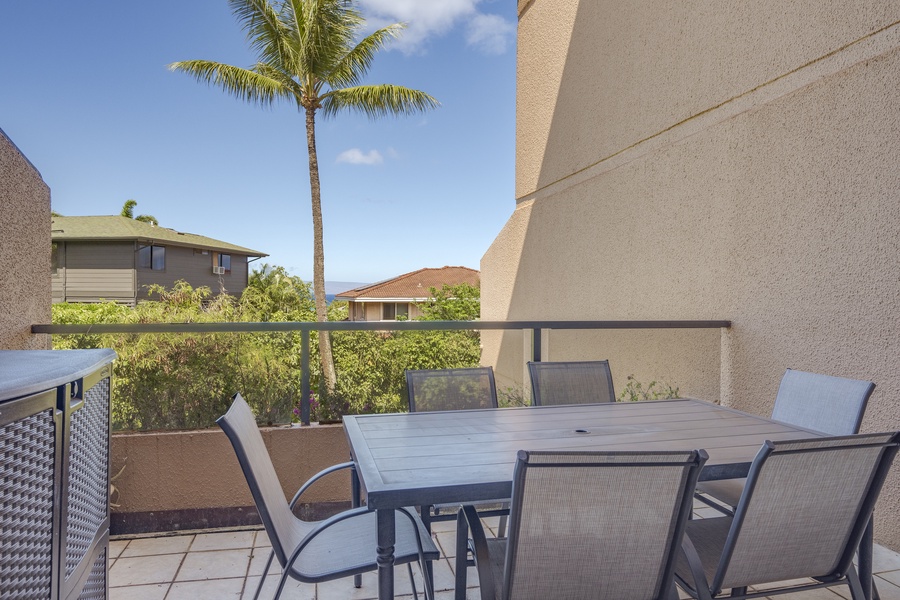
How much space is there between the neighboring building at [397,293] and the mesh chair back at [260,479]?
30740 millimetres

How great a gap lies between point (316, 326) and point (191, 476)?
108cm

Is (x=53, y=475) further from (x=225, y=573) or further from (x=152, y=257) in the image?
(x=152, y=257)

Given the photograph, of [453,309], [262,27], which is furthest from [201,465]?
[262,27]

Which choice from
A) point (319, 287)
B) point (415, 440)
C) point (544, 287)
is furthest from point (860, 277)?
point (319, 287)

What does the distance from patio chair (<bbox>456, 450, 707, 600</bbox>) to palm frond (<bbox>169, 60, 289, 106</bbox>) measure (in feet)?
54.6

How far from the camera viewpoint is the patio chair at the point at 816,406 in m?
2.49

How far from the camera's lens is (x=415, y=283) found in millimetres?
35188

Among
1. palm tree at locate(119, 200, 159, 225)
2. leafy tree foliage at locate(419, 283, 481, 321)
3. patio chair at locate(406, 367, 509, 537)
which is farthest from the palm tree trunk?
palm tree at locate(119, 200, 159, 225)

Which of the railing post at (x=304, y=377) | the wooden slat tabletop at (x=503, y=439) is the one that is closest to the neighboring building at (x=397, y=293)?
the railing post at (x=304, y=377)

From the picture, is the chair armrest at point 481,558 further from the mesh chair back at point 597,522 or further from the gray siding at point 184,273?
the gray siding at point 184,273

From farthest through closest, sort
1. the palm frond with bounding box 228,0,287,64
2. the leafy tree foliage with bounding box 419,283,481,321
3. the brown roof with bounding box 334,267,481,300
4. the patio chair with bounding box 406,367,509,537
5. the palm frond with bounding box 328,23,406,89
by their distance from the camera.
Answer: the brown roof with bounding box 334,267,481,300 → the palm frond with bounding box 328,23,406,89 → the palm frond with bounding box 228,0,287,64 → the leafy tree foliage with bounding box 419,283,481,321 → the patio chair with bounding box 406,367,509,537

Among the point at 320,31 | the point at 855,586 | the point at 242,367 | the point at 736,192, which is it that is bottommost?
the point at 855,586

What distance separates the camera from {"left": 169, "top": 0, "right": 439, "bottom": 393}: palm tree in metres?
15.1

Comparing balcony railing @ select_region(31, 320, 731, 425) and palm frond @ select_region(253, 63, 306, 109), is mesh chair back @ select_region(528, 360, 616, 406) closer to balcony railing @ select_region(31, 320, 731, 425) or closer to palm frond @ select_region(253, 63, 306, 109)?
balcony railing @ select_region(31, 320, 731, 425)
